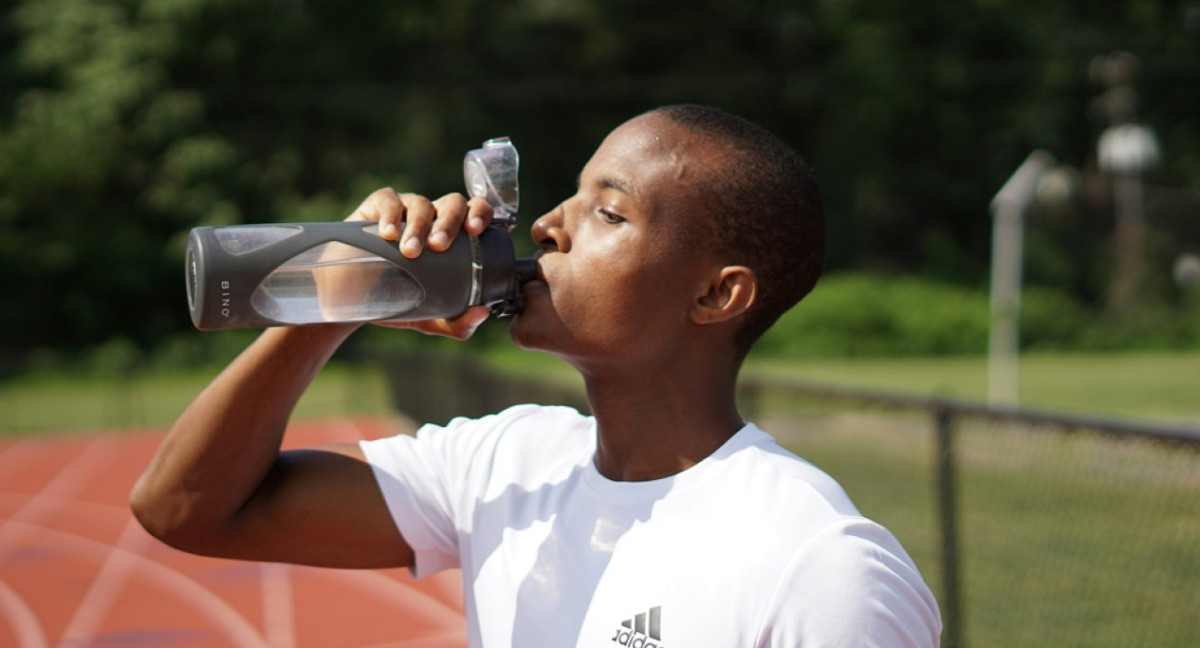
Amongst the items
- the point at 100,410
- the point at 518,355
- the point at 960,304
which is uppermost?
the point at 100,410

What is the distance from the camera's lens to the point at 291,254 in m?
1.67

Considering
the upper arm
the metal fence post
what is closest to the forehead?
the upper arm

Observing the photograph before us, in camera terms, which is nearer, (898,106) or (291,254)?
(291,254)

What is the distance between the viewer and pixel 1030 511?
8.63 m

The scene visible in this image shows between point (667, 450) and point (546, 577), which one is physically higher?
point (667, 450)

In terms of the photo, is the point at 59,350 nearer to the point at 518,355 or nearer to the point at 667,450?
the point at 518,355

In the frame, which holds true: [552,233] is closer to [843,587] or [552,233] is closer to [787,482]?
[787,482]

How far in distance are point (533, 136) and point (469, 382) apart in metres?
28.8

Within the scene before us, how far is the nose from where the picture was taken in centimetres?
180

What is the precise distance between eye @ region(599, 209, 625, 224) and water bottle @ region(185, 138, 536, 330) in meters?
0.13

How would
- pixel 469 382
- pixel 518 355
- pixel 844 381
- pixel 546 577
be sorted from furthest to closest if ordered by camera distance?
pixel 518 355
pixel 844 381
pixel 469 382
pixel 546 577

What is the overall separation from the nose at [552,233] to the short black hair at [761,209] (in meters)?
0.20

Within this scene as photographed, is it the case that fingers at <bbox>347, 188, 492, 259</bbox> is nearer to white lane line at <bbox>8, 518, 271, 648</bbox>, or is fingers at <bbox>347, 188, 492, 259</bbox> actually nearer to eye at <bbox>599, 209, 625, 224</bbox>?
eye at <bbox>599, 209, 625, 224</bbox>

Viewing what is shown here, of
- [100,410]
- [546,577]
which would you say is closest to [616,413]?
[546,577]
